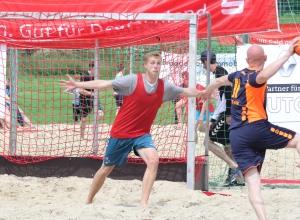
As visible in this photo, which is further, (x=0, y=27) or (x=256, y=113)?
(x=0, y=27)

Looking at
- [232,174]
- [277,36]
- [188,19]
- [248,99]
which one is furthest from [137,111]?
[277,36]

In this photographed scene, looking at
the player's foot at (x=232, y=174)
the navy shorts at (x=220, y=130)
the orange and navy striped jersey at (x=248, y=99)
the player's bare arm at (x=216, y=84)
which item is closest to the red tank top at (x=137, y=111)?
the player's bare arm at (x=216, y=84)

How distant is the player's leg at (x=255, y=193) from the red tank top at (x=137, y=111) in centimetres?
154

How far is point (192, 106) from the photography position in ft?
26.2

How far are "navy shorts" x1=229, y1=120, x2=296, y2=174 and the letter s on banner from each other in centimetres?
401

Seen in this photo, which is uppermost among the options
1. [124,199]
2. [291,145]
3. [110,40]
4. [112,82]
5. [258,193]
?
[110,40]

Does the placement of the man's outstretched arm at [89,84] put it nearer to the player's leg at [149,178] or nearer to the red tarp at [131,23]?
the player's leg at [149,178]

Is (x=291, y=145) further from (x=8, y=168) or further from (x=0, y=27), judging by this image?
(x=0, y=27)

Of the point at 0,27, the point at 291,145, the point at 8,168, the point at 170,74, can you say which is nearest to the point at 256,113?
the point at 291,145

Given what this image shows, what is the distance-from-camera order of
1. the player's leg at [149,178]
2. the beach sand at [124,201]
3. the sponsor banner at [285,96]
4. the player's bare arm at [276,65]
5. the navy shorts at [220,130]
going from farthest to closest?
1. the sponsor banner at [285,96]
2. the navy shorts at [220,130]
3. the player's leg at [149,178]
4. the beach sand at [124,201]
5. the player's bare arm at [276,65]

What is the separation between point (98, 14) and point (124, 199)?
94.5 inches

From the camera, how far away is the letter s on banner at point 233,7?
9.51 meters

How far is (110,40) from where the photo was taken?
9.82 m

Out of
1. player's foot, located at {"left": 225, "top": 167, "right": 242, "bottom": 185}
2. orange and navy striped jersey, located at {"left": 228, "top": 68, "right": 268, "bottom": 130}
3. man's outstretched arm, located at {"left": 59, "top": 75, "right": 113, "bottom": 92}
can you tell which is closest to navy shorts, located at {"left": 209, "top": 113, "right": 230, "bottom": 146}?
player's foot, located at {"left": 225, "top": 167, "right": 242, "bottom": 185}
